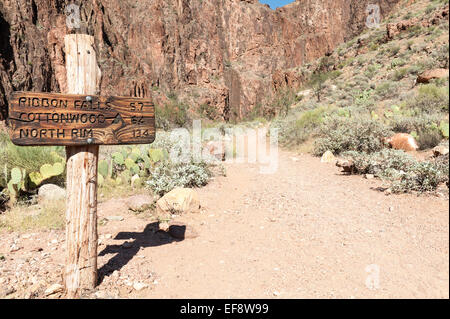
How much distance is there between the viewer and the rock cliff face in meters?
22.2

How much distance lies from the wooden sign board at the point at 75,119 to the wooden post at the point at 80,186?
13cm

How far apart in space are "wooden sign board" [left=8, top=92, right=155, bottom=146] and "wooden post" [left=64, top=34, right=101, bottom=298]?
0.13 meters

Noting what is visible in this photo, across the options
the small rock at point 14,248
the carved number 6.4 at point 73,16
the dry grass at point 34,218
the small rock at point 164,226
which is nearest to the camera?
the small rock at point 14,248

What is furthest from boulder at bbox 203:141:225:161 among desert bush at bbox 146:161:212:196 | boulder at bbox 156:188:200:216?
boulder at bbox 156:188:200:216

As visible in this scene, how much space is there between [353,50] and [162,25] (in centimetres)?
2268

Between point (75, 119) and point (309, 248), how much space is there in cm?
266

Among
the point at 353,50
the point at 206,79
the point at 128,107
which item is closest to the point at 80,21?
the point at 206,79

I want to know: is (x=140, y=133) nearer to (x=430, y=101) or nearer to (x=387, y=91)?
(x=430, y=101)

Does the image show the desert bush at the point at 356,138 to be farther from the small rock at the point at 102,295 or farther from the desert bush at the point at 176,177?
the small rock at the point at 102,295

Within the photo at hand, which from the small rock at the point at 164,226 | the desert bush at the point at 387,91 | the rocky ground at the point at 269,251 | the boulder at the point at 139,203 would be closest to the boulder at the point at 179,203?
the rocky ground at the point at 269,251

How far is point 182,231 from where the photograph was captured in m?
4.14

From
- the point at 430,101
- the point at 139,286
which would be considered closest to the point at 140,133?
the point at 139,286

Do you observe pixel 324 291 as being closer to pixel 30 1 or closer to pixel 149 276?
pixel 149 276

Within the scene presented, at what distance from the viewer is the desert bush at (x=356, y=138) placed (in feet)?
25.7
